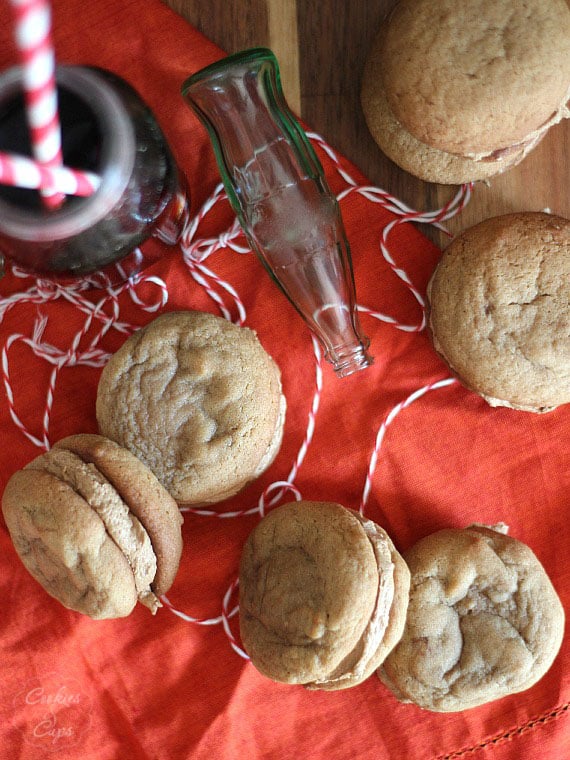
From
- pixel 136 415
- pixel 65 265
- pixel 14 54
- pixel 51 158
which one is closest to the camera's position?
pixel 51 158

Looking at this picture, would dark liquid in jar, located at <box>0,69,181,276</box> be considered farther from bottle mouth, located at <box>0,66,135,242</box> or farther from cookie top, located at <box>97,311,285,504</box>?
cookie top, located at <box>97,311,285,504</box>

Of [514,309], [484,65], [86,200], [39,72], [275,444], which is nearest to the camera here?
[39,72]

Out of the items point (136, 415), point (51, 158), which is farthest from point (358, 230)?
point (51, 158)

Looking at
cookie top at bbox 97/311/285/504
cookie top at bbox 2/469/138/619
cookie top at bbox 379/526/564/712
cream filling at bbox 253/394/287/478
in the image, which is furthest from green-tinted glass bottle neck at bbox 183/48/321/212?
cookie top at bbox 379/526/564/712

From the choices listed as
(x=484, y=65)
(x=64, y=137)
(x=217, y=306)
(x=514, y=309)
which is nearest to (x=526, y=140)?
(x=484, y=65)

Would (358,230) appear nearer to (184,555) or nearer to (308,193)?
(308,193)

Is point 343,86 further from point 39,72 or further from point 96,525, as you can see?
point 96,525
